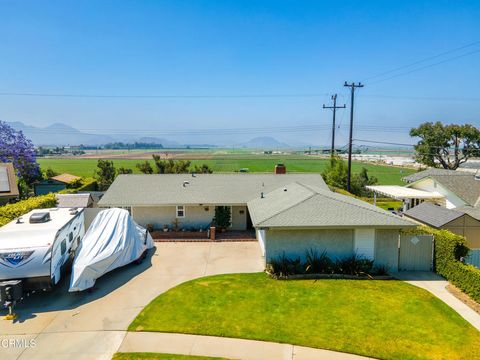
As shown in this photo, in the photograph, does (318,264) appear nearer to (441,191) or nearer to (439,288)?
(439,288)

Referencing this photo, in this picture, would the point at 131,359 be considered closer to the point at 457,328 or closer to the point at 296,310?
the point at 296,310

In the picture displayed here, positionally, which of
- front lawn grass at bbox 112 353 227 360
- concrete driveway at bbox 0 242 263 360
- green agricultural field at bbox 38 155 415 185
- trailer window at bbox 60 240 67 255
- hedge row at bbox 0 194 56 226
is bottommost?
green agricultural field at bbox 38 155 415 185

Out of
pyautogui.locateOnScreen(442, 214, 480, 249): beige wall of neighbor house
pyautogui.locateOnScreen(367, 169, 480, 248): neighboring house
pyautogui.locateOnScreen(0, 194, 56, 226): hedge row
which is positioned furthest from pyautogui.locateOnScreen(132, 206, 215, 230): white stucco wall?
pyautogui.locateOnScreen(442, 214, 480, 249): beige wall of neighbor house

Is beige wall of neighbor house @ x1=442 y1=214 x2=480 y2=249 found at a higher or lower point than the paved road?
higher

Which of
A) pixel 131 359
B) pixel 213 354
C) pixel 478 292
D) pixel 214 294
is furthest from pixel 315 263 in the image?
pixel 131 359

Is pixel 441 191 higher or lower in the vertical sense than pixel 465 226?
higher

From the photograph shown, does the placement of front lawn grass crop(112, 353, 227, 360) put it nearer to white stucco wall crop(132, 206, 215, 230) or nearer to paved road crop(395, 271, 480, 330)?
paved road crop(395, 271, 480, 330)

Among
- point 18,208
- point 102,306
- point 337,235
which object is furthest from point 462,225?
point 18,208
